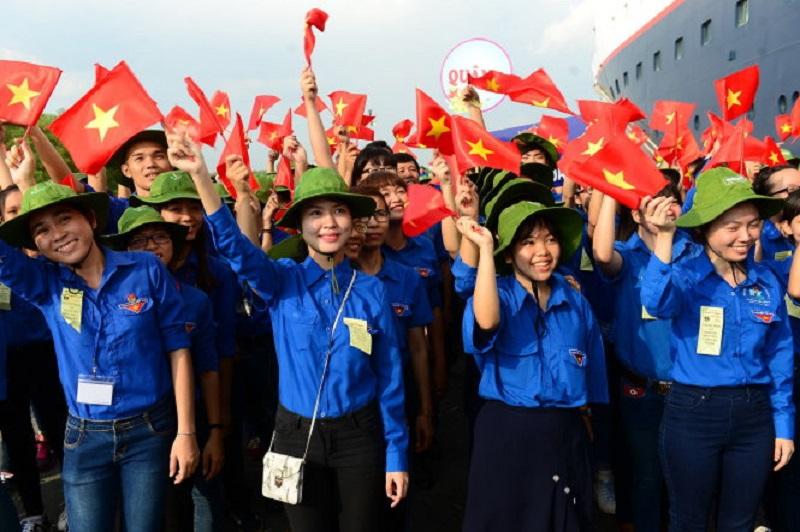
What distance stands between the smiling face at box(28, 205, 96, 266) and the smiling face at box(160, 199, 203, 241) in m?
0.69

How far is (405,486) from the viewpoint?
8.18 feet

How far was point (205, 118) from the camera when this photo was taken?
15.4 ft

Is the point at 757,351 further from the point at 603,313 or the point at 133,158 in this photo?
the point at 133,158

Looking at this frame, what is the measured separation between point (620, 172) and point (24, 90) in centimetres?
302

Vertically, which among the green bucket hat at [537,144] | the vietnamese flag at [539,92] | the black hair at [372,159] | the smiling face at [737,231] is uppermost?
the vietnamese flag at [539,92]

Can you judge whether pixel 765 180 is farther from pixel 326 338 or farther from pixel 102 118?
pixel 102 118

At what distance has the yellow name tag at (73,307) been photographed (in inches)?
92.0

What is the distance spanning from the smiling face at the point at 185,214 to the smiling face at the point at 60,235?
69cm

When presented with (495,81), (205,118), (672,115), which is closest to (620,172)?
(495,81)

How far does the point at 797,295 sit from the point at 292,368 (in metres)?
2.35

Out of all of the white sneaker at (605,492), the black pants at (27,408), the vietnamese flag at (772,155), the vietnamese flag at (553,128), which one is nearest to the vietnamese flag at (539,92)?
the vietnamese flag at (553,128)

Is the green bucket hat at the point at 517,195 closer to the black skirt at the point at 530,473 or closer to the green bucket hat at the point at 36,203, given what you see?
the black skirt at the point at 530,473

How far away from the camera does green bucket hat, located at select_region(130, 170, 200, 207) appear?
9.93 ft

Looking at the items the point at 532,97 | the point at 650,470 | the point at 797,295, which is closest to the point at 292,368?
the point at 650,470
